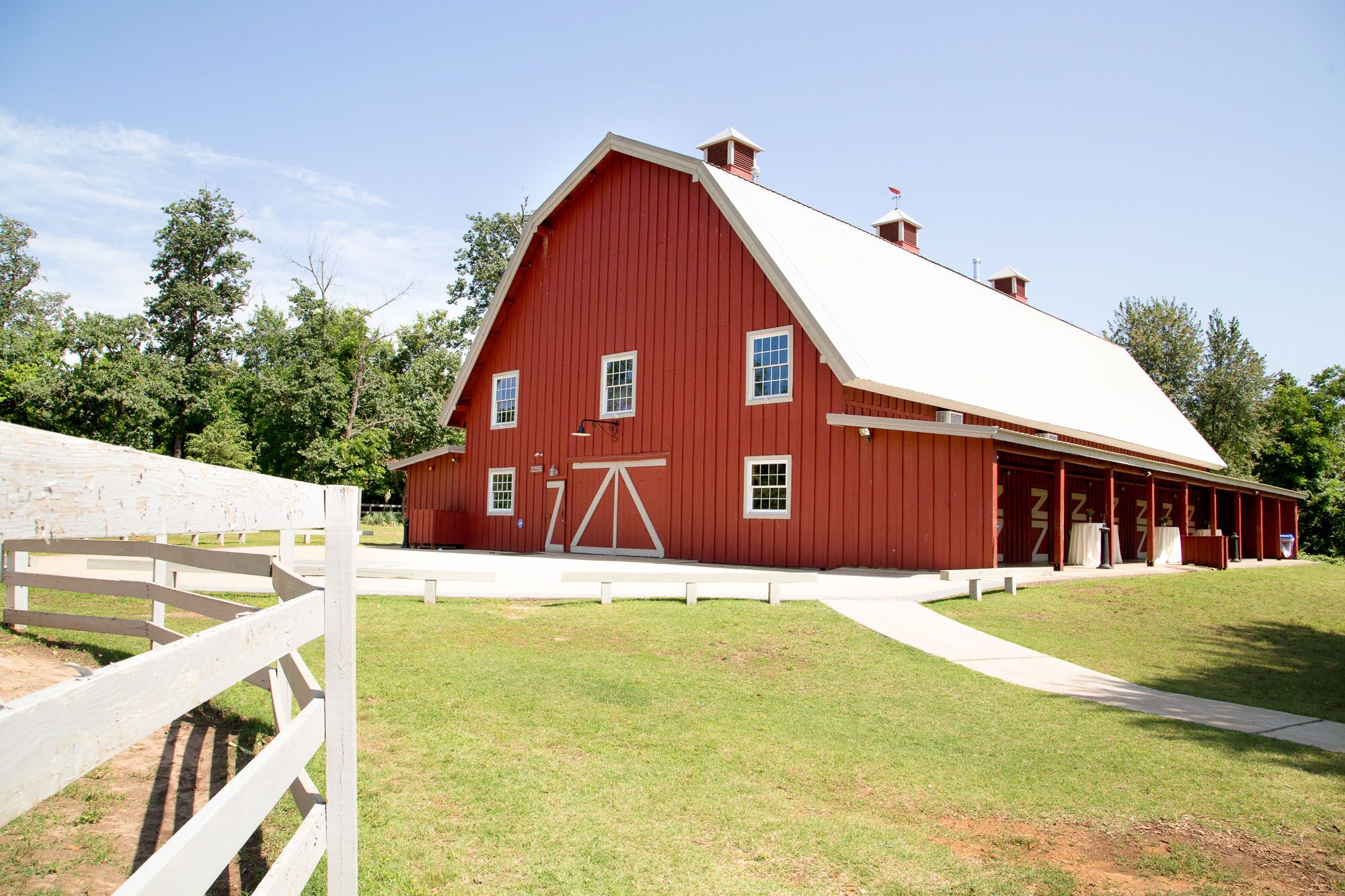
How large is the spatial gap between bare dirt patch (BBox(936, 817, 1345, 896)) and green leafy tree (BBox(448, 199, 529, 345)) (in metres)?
A: 47.4

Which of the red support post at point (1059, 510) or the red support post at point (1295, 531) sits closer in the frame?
the red support post at point (1059, 510)

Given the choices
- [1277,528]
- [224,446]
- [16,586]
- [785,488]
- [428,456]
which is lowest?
[1277,528]

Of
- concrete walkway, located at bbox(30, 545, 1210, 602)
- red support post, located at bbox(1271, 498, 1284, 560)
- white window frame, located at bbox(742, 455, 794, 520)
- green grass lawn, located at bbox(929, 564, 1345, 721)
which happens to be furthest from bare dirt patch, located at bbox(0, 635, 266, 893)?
red support post, located at bbox(1271, 498, 1284, 560)

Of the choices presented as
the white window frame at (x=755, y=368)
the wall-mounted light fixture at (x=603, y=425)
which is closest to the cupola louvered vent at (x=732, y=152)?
the white window frame at (x=755, y=368)

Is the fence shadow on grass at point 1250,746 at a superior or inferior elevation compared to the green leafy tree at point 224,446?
inferior

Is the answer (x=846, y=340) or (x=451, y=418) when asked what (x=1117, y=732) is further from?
(x=451, y=418)

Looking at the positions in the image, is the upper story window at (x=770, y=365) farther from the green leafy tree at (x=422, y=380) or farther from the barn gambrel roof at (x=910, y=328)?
the green leafy tree at (x=422, y=380)

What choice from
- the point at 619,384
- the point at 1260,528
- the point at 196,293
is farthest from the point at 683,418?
the point at 196,293

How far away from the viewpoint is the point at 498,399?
24062 millimetres

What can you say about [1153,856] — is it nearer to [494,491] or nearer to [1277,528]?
[494,491]

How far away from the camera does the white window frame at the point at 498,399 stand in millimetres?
23469

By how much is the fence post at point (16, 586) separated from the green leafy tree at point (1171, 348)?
51.0 m

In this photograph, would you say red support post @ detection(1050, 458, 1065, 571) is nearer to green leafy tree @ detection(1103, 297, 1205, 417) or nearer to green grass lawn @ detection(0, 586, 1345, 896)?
green grass lawn @ detection(0, 586, 1345, 896)

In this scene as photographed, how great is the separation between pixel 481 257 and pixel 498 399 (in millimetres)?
28623
